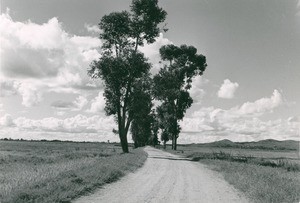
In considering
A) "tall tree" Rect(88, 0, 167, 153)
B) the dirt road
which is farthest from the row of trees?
the dirt road

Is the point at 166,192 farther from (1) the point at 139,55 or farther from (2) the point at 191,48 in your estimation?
(2) the point at 191,48

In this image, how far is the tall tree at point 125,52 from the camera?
35.9m

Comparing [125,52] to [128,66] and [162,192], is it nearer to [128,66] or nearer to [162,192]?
[128,66]

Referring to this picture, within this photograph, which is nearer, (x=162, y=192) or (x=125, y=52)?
(x=162, y=192)

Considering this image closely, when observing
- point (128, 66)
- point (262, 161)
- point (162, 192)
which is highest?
point (128, 66)

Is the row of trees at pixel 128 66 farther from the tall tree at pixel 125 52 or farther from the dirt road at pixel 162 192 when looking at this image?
the dirt road at pixel 162 192

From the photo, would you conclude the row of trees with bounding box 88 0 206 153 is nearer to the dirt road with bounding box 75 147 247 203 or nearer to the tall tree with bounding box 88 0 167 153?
the tall tree with bounding box 88 0 167 153

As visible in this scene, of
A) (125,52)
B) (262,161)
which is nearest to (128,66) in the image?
(125,52)

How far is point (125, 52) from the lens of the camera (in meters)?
36.9

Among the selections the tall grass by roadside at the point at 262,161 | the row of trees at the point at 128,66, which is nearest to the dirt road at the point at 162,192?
the tall grass by roadside at the point at 262,161

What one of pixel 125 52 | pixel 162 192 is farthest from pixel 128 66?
pixel 162 192

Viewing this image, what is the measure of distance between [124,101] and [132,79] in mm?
2364

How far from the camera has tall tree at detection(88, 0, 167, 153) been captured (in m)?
35.9

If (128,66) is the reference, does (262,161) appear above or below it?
below
